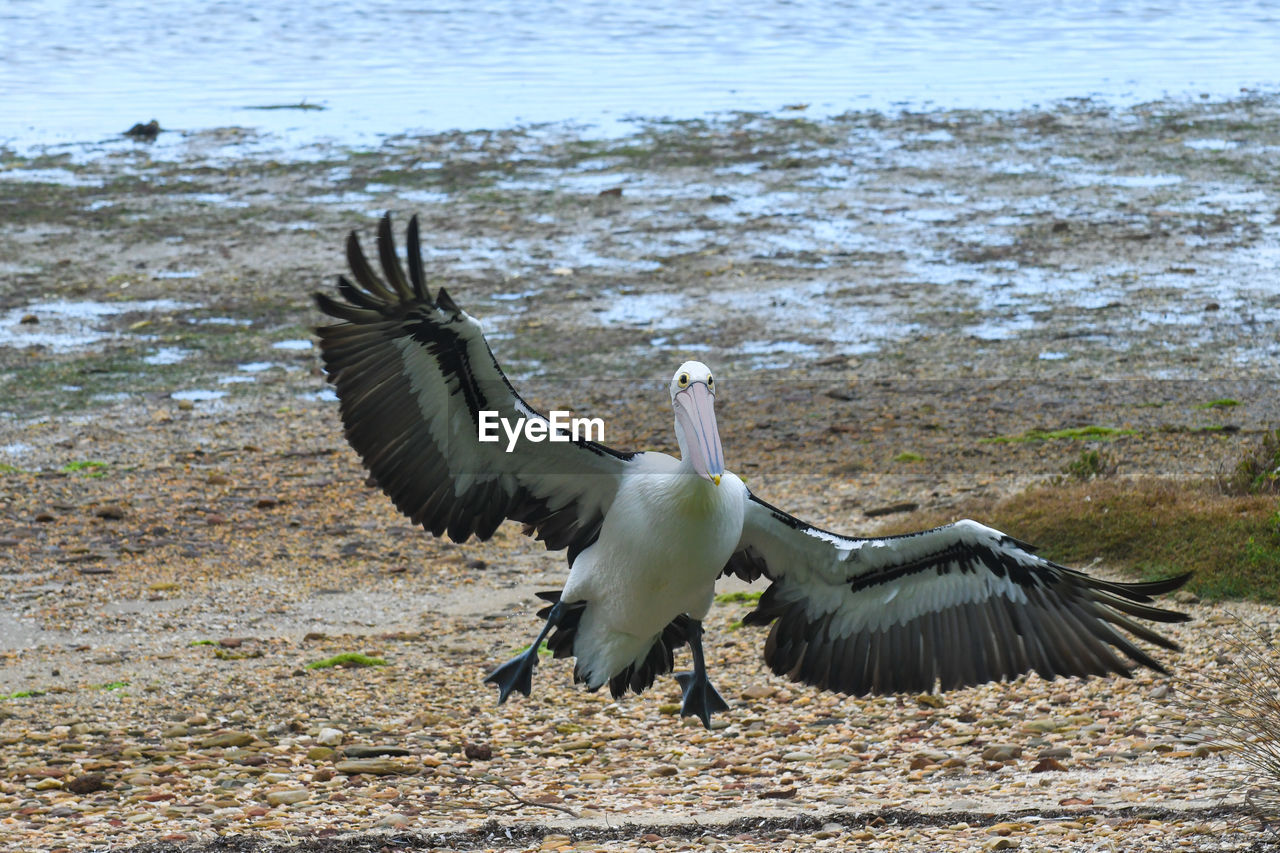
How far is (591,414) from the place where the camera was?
1298cm

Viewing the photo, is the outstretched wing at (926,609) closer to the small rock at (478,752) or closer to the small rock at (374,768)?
the small rock at (478,752)

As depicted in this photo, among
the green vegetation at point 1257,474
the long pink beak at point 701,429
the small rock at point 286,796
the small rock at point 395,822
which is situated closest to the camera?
the long pink beak at point 701,429

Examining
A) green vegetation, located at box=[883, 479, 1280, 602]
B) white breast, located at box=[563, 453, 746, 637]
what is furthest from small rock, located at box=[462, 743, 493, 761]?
green vegetation, located at box=[883, 479, 1280, 602]

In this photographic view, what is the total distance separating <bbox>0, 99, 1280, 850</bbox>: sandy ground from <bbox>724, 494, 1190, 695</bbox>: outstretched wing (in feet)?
2.02

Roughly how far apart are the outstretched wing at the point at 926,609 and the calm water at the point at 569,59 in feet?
53.6

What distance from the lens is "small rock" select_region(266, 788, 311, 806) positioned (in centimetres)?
709

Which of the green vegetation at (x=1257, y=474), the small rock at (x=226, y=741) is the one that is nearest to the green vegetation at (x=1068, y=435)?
the green vegetation at (x=1257, y=474)

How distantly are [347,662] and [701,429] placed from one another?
3805mm

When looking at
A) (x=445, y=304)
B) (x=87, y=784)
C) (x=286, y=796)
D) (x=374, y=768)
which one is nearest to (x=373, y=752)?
(x=374, y=768)

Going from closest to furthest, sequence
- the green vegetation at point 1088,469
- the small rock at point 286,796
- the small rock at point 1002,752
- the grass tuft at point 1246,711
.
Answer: the grass tuft at point 1246,711
the small rock at point 286,796
the small rock at point 1002,752
the green vegetation at point 1088,469

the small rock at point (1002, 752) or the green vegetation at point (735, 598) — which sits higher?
the small rock at point (1002, 752)

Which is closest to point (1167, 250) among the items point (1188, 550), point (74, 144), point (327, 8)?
point (1188, 550)

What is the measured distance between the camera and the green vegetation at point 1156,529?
28.9ft

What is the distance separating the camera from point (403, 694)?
848cm
